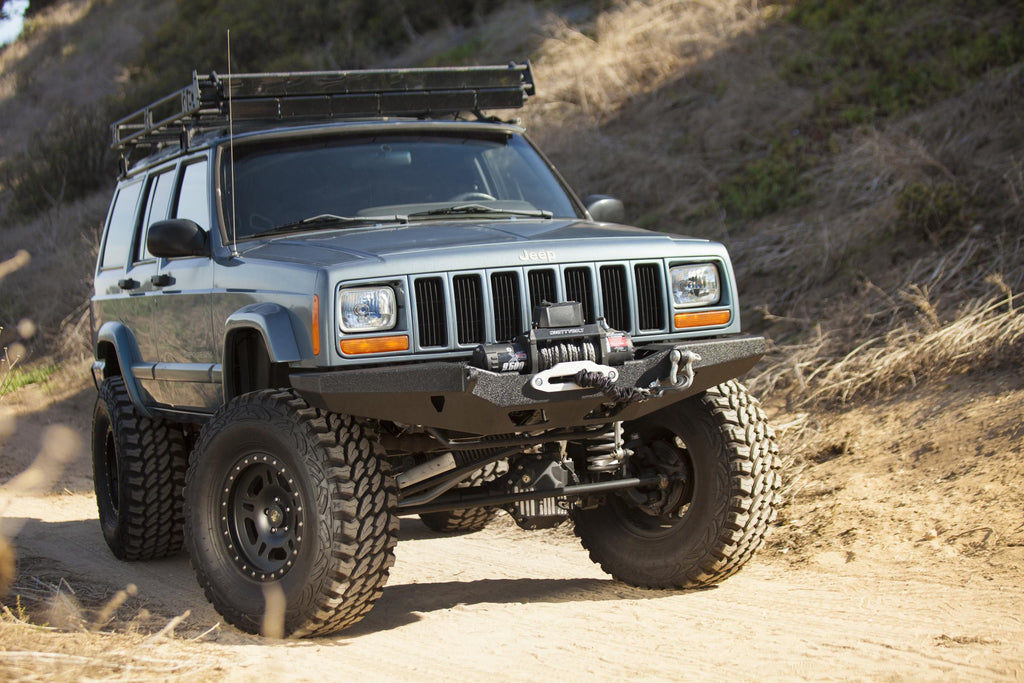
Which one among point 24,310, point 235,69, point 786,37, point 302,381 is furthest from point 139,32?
point 302,381

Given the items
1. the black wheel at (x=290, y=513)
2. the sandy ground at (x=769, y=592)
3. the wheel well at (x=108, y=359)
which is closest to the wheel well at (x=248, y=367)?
the black wheel at (x=290, y=513)

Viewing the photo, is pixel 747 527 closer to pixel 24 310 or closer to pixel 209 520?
pixel 209 520

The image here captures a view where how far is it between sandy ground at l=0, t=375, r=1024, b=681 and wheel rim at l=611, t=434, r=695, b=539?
0.34 m

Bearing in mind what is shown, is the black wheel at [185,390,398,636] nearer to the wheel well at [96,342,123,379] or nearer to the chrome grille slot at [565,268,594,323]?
the chrome grille slot at [565,268,594,323]

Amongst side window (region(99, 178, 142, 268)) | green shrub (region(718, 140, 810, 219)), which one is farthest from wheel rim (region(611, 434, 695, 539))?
green shrub (region(718, 140, 810, 219))

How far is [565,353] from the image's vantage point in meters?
4.66

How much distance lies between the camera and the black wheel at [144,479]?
668cm

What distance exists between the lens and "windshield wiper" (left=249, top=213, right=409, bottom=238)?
18.2 ft

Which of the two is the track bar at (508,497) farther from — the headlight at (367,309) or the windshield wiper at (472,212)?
the windshield wiper at (472,212)

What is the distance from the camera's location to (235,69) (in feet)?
76.7

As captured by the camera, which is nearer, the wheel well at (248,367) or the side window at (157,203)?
the wheel well at (248,367)

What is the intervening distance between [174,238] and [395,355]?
1.48 metres

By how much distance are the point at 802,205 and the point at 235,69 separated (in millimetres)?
15225

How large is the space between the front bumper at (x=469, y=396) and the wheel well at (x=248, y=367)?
715 millimetres
